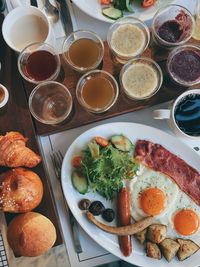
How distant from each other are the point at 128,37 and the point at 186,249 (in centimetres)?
86

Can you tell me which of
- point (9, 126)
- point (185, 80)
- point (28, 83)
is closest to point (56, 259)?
point (9, 126)

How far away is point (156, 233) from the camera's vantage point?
6.02 feet

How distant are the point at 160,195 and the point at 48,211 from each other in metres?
0.44

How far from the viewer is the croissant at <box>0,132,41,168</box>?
180 cm

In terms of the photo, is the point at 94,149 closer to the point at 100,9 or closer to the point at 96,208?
the point at 96,208

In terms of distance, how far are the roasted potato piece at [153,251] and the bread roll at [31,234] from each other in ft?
1.18

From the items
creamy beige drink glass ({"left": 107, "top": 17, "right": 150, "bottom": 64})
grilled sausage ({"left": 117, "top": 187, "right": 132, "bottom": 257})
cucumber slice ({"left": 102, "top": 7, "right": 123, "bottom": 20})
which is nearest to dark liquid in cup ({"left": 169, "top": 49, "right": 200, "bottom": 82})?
creamy beige drink glass ({"left": 107, "top": 17, "right": 150, "bottom": 64})

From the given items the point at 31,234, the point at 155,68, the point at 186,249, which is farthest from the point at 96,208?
the point at 155,68

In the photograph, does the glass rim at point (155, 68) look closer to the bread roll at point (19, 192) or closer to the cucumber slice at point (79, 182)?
the cucumber slice at point (79, 182)

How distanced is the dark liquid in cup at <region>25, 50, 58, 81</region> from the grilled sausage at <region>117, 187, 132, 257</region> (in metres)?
0.55

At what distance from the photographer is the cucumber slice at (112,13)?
1.95 m

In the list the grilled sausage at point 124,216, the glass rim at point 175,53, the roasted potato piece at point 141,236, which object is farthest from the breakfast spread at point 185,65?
the roasted potato piece at point 141,236

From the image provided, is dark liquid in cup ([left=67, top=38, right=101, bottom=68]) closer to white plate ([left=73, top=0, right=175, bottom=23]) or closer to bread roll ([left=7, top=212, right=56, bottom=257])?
white plate ([left=73, top=0, right=175, bottom=23])

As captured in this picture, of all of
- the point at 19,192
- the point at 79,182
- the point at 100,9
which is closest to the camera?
the point at 19,192
